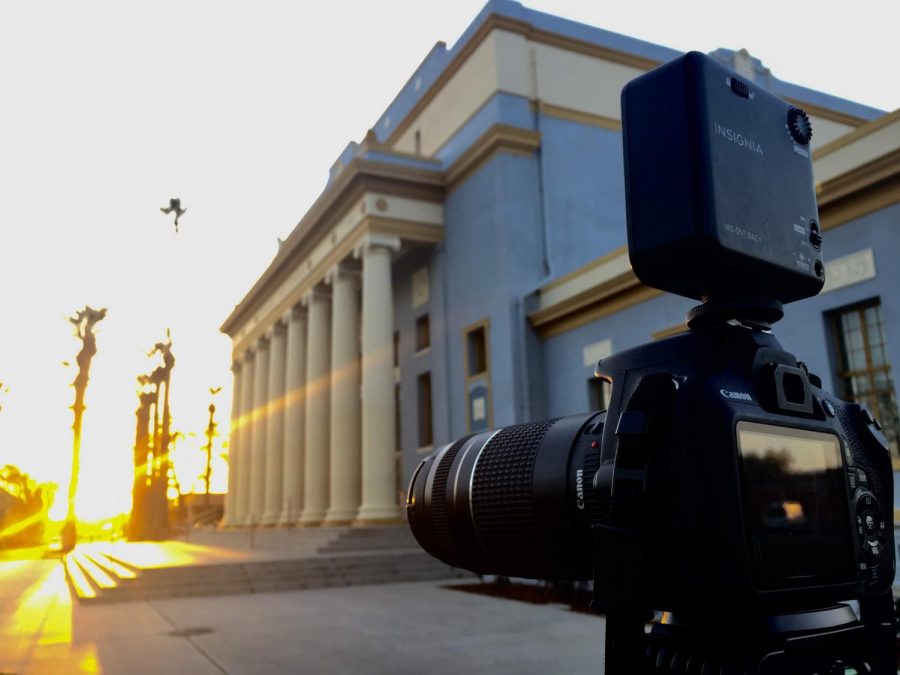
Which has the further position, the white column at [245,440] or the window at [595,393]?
the white column at [245,440]

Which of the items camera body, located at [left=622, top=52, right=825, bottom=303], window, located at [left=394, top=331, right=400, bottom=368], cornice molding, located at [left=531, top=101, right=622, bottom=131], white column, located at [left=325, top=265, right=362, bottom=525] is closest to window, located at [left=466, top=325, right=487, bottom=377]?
white column, located at [left=325, top=265, right=362, bottom=525]

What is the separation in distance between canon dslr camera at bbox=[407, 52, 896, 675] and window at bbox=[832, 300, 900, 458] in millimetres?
10828

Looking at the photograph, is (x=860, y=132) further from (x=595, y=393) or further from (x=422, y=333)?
(x=422, y=333)

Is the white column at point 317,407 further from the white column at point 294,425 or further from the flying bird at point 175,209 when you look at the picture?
the flying bird at point 175,209

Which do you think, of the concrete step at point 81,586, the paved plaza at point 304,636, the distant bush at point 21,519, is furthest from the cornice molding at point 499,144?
the distant bush at point 21,519

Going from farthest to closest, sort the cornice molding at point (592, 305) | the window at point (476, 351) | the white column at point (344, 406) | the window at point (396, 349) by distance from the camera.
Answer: the window at point (396, 349) < the white column at point (344, 406) < the window at point (476, 351) < the cornice molding at point (592, 305)

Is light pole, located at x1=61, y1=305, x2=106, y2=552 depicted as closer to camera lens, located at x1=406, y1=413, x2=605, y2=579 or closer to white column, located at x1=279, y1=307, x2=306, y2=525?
white column, located at x1=279, y1=307, x2=306, y2=525

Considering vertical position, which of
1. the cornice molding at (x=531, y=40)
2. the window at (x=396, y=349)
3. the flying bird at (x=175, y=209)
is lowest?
the window at (x=396, y=349)

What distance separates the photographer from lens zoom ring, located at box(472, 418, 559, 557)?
2004mm

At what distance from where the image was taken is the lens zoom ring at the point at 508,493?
2004 millimetres

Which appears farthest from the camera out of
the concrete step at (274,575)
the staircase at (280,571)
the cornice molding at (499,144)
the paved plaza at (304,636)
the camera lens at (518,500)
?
the cornice molding at (499,144)

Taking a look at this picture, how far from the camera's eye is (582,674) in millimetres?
6328

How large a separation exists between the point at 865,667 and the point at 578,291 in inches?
639

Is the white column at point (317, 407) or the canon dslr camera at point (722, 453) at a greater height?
the white column at point (317, 407)
